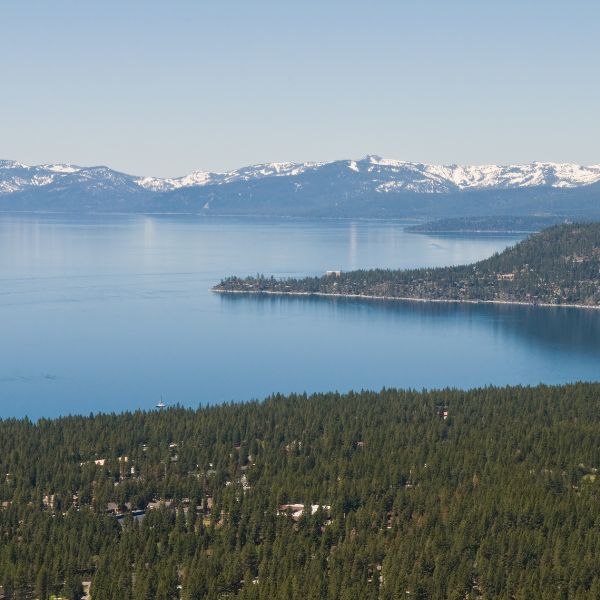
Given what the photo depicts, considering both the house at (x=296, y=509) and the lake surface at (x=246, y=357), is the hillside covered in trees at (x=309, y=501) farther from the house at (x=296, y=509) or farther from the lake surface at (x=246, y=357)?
the lake surface at (x=246, y=357)

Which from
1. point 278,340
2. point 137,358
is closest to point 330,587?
point 137,358

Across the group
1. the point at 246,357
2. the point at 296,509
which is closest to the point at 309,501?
the point at 296,509

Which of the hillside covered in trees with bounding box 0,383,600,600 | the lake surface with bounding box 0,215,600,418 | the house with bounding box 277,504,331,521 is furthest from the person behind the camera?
the lake surface with bounding box 0,215,600,418

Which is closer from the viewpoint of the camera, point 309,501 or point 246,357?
point 309,501

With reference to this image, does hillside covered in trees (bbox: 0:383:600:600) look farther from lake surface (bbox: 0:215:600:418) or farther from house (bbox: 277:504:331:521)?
lake surface (bbox: 0:215:600:418)

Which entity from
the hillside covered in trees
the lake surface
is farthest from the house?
the lake surface

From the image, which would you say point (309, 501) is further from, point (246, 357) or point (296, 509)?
point (246, 357)

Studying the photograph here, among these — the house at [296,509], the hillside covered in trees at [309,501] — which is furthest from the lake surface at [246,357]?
the house at [296,509]

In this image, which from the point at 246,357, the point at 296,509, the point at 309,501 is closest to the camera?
the point at 309,501

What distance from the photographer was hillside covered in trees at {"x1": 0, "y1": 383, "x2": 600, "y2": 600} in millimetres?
65188

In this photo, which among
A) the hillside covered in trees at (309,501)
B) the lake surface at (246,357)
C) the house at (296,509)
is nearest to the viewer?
the hillside covered in trees at (309,501)

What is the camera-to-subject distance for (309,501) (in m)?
78.8

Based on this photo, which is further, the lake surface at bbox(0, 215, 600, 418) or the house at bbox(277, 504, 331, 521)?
the lake surface at bbox(0, 215, 600, 418)

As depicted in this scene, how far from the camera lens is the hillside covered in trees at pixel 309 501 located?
65.2 meters
